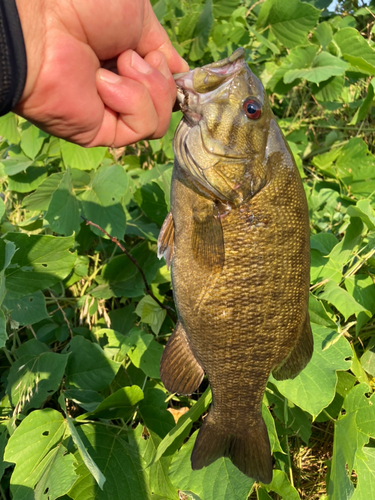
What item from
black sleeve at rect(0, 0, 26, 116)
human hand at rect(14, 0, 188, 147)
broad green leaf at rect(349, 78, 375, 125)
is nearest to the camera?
black sleeve at rect(0, 0, 26, 116)

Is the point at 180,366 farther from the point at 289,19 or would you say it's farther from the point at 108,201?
the point at 289,19

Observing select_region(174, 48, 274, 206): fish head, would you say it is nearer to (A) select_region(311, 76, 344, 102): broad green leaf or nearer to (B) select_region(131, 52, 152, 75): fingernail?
(B) select_region(131, 52, 152, 75): fingernail

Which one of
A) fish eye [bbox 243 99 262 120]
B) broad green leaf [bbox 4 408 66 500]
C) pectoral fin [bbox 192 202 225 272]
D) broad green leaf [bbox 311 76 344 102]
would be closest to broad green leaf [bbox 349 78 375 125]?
broad green leaf [bbox 311 76 344 102]

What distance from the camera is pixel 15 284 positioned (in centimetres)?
184

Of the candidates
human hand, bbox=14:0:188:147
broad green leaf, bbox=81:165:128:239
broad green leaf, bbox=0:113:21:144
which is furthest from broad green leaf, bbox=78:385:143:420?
broad green leaf, bbox=0:113:21:144

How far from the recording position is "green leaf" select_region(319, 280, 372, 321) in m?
2.01

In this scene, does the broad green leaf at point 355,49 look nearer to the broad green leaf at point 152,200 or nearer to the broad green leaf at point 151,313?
the broad green leaf at point 152,200

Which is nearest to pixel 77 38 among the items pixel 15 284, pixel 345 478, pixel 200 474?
pixel 15 284

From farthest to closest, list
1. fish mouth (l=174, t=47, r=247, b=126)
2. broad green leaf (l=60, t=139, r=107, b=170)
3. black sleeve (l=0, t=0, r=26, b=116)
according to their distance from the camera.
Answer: broad green leaf (l=60, t=139, r=107, b=170) < fish mouth (l=174, t=47, r=247, b=126) < black sleeve (l=0, t=0, r=26, b=116)

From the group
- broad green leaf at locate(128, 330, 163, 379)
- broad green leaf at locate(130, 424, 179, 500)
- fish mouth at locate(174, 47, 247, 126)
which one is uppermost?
fish mouth at locate(174, 47, 247, 126)

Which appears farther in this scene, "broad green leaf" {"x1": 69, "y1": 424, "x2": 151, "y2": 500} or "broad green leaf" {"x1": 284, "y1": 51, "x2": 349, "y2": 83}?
"broad green leaf" {"x1": 284, "y1": 51, "x2": 349, "y2": 83}

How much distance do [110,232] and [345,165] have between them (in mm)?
2105

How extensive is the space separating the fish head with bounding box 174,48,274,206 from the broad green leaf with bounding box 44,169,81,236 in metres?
0.88

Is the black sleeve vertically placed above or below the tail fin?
above
